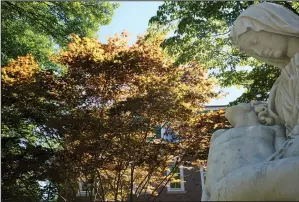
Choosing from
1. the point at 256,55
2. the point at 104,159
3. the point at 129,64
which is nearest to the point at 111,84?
the point at 129,64

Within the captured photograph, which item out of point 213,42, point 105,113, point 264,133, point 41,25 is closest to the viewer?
point 264,133

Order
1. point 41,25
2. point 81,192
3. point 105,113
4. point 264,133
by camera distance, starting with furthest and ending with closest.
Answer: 1. point 41,25
2. point 81,192
3. point 105,113
4. point 264,133

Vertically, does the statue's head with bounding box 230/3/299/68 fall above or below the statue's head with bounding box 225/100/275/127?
above

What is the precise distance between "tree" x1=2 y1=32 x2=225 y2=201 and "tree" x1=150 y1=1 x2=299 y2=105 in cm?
111

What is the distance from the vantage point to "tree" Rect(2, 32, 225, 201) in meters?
12.0

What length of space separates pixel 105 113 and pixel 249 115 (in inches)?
403

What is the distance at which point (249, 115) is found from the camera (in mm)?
2100

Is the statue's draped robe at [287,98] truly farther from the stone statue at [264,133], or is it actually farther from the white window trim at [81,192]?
the white window trim at [81,192]

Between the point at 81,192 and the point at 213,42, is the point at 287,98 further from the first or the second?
the point at 81,192

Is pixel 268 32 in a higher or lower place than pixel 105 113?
lower

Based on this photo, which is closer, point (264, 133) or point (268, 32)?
point (264, 133)

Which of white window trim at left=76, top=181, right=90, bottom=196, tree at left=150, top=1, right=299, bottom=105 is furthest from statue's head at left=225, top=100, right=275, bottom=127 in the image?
white window trim at left=76, top=181, right=90, bottom=196

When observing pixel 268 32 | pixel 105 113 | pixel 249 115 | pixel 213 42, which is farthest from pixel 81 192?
pixel 268 32

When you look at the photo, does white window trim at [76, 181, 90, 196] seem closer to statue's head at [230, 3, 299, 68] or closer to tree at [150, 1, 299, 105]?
tree at [150, 1, 299, 105]
